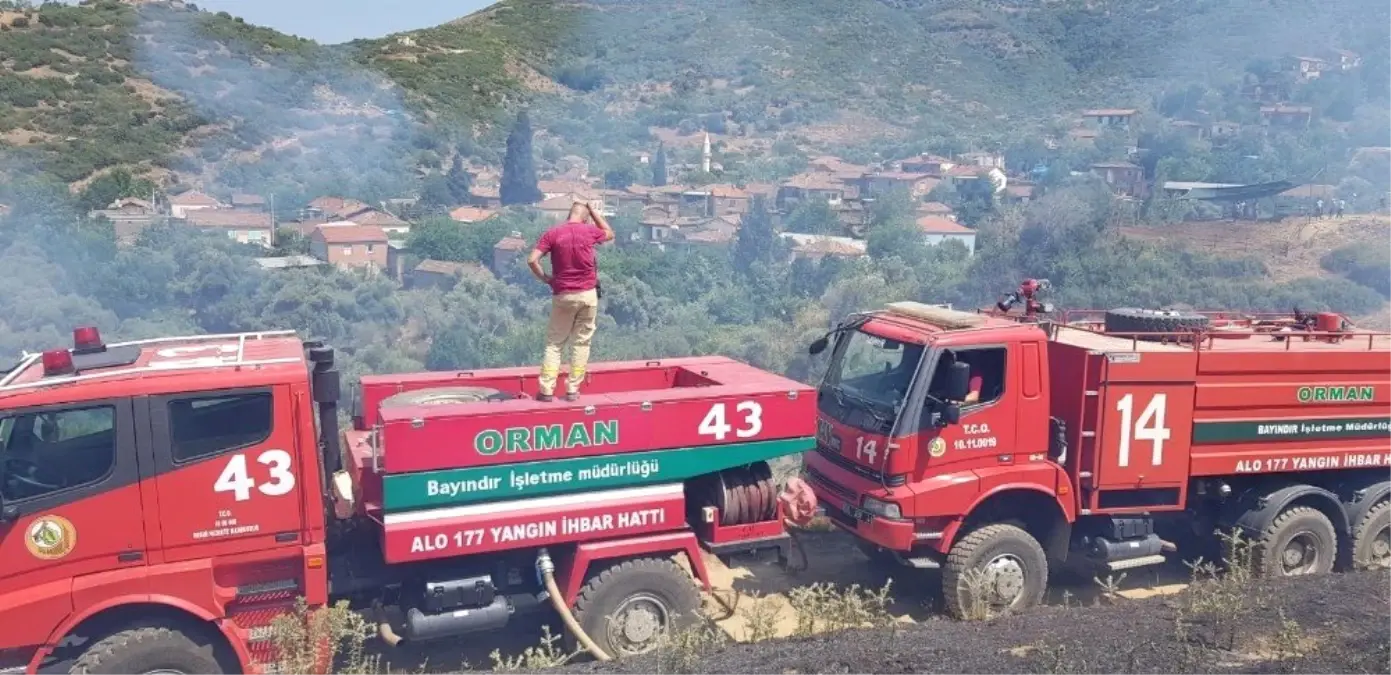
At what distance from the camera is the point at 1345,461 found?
9461 mm

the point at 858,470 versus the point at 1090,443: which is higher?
the point at 1090,443

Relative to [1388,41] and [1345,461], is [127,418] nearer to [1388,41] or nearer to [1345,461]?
[1345,461]

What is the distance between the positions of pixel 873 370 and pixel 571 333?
2616 millimetres

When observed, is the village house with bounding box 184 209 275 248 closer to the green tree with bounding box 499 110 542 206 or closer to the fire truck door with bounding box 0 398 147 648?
the green tree with bounding box 499 110 542 206

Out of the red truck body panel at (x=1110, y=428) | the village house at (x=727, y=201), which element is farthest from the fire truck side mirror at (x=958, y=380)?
the village house at (x=727, y=201)

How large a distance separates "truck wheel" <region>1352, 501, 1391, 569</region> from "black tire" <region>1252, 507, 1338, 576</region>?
0.19 m

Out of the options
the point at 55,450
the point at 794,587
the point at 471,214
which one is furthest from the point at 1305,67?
the point at 55,450

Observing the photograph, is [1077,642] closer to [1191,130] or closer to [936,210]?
[936,210]

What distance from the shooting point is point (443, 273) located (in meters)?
47.5

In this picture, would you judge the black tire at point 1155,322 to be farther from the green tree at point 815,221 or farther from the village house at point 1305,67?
the village house at point 1305,67

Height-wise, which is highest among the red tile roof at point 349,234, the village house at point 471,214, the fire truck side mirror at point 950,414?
the fire truck side mirror at point 950,414

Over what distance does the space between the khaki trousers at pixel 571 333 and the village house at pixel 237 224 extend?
42.6 m

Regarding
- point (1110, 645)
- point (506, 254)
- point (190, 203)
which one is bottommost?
point (506, 254)

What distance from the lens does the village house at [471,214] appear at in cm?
5788
